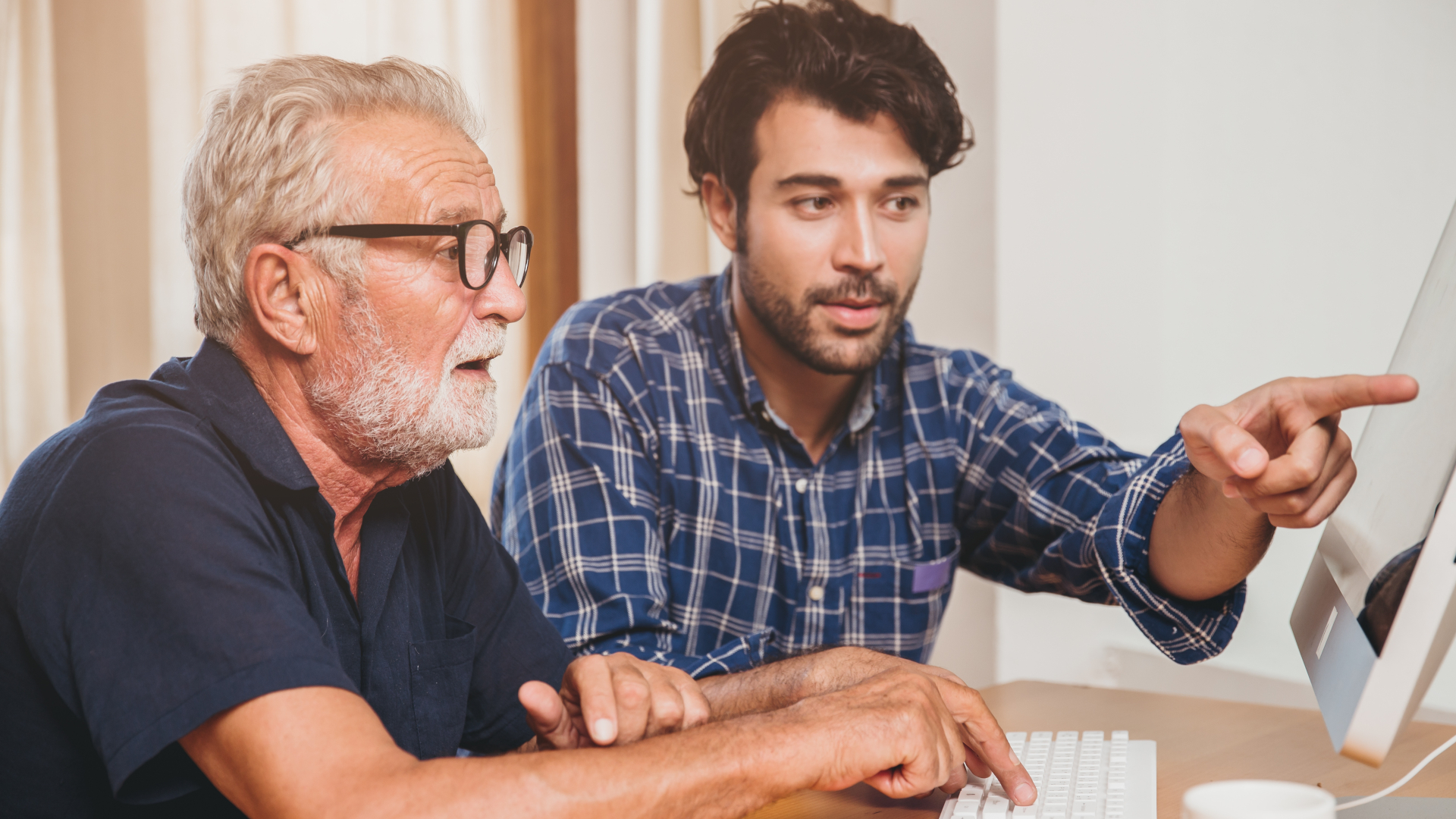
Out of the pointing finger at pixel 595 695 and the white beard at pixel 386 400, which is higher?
the white beard at pixel 386 400

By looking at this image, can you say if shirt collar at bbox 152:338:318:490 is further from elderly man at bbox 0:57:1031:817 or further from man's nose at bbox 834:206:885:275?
man's nose at bbox 834:206:885:275

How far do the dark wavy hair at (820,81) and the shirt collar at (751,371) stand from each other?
0.41 feet

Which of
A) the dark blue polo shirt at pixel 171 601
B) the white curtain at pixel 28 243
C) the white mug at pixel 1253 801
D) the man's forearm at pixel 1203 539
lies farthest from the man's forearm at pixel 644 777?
the white curtain at pixel 28 243

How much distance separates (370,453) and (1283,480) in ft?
2.44

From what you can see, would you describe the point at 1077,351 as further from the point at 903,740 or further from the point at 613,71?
the point at 903,740

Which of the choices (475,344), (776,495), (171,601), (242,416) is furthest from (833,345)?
(171,601)

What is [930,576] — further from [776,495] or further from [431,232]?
[431,232]

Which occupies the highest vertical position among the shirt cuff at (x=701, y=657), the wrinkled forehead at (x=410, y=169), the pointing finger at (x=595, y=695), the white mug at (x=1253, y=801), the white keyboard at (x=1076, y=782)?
the wrinkled forehead at (x=410, y=169)

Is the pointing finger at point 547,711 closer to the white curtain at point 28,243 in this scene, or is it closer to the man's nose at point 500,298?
the man's nose at point 500,298

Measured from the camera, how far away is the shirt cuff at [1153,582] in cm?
120

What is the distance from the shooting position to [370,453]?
979 mm

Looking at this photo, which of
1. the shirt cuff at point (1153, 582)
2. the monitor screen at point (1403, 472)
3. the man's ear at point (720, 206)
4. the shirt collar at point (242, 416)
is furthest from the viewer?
the man's ear at point (720, 206)

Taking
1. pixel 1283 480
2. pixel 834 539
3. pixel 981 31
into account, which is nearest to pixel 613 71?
pixel 981 31

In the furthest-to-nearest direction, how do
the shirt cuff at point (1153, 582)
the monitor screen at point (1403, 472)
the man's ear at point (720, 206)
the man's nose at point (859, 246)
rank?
the man's ear at point (720, 206) < the man's nose at point (859, 246) < the shirt cuff at point (1153, 582) < the monitor screen at point (1403, 472)
